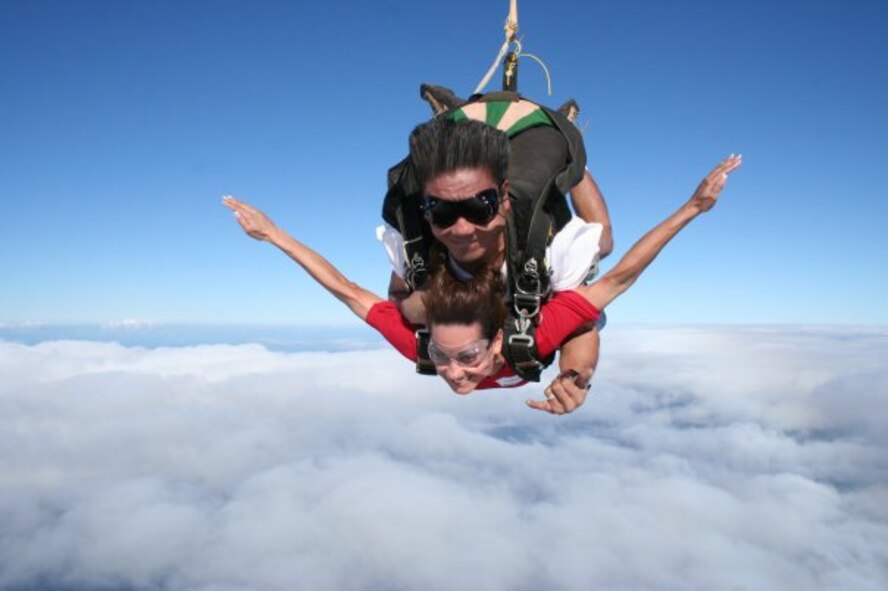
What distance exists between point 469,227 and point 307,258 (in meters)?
1.71

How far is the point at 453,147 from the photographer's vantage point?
139 inches

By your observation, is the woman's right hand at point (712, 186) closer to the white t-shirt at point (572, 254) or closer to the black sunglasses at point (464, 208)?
the white t-shirt at point (572, 254)

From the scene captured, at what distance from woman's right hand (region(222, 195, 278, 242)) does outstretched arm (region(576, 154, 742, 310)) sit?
2335 millimetres

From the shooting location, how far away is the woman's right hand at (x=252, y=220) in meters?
4.73

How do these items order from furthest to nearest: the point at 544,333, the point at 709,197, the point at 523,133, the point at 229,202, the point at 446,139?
the point at 229,202
the point at 523,133
the point at 544,333
the point at 709,197
the point at 446,139

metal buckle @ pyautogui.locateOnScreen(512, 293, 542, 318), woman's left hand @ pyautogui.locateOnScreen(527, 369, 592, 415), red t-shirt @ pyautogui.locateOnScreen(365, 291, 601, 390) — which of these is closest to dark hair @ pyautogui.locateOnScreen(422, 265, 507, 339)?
metal buckle @ pyautogui.locateOnScreen(512, 293, 542, 318)

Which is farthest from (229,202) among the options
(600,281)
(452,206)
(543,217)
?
(600,281)

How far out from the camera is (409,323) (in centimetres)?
473

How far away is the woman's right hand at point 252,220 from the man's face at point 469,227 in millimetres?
1555

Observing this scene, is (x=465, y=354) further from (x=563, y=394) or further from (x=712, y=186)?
(x=712, y=186)

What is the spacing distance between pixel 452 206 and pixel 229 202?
2.03 meters

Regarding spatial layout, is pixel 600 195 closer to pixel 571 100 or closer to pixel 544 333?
pixel 571 100

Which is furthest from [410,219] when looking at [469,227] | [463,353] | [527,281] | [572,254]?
[572,254]

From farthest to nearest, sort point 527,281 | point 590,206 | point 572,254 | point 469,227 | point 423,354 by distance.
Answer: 1. point 590,206
2. point 423,354
3. point 572,254
4. point 527,281
5. point 469,227
